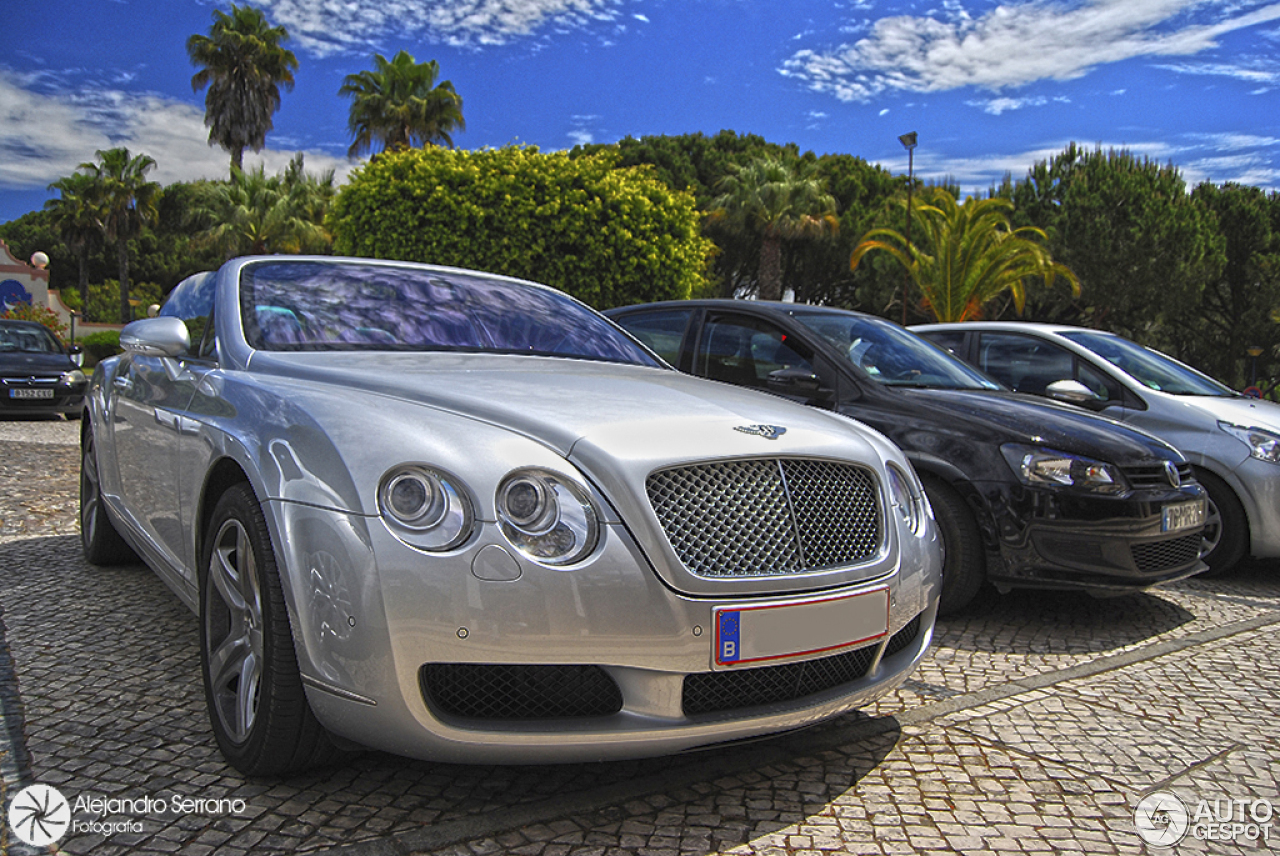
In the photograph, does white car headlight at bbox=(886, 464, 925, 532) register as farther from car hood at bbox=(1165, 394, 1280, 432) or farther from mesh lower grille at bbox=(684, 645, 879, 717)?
car hood at bbox=(1165, 394, 1280, 432)

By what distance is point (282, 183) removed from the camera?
37562mm

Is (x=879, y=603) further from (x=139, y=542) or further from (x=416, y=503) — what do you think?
(x=139, y=542)

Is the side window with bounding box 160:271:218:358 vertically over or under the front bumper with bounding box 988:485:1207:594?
over

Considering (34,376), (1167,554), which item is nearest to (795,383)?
(1167,554)

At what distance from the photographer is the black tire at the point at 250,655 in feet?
7.29

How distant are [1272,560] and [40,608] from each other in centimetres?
704

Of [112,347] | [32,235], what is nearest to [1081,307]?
[112,347]

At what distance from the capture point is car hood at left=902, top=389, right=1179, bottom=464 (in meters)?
4.25

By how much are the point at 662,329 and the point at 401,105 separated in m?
32.6

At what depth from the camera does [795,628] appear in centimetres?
224

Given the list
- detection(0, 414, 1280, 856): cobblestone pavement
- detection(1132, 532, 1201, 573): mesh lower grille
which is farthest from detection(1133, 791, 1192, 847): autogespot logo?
detection(1132, 532, 1201, 573): mesh lower grille

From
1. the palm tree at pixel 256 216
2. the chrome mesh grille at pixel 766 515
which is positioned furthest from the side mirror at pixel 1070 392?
the palm tree at pixel 256 216

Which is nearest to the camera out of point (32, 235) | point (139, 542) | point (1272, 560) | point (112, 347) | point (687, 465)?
point (687, 465)

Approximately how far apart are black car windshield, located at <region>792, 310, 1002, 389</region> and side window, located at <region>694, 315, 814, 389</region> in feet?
0.53
